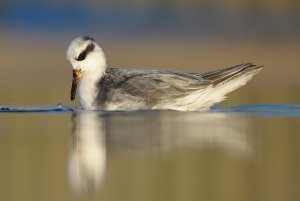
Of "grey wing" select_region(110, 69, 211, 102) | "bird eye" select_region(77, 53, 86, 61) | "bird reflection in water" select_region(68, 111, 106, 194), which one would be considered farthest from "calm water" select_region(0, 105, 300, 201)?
"bird eye" select_region(77, 53, 86, 61)

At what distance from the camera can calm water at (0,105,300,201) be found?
1055cm

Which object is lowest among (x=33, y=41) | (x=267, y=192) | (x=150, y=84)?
(x=267, y=192)

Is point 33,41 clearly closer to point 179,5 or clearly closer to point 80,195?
point 179,5

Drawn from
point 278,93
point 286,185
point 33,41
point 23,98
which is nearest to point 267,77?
point 278,93

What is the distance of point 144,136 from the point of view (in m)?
13.1

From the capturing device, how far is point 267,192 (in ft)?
34.1

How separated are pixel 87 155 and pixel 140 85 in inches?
152

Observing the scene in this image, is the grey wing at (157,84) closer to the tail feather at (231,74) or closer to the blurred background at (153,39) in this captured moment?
the tail feather at (231,74)

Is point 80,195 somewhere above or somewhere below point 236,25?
below

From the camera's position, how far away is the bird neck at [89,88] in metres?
15.8

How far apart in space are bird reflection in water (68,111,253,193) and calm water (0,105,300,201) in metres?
0.01

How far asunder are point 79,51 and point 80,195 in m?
6.10

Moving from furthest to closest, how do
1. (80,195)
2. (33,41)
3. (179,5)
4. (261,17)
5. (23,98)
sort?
(179,5) → (261,17) → (33,41) → (23,98) → (80,195)

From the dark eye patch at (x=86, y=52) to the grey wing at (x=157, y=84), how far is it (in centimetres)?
53
